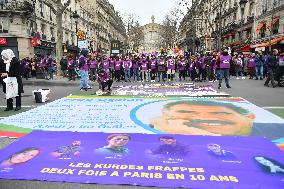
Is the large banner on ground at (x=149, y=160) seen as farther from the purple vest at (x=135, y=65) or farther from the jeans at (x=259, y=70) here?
the purple vest at (x=135, y=65)

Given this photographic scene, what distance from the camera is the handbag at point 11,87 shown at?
926 centimetres

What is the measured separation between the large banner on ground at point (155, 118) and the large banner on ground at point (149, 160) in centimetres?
73

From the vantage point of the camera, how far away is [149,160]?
439 centimetres

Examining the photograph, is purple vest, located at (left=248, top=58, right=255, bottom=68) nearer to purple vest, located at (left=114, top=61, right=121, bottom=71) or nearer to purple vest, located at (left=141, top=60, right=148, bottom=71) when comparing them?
purple vest, located at (left=141, top=60, right=148, bottom=71)

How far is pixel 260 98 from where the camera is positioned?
11.2 meters

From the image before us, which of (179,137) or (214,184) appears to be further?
(179,137)

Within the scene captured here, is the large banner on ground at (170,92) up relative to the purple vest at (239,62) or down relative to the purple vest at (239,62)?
down

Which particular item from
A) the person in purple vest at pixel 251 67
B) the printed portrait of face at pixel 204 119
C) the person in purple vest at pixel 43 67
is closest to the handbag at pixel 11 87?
the printed portrait of face at pixel 204 119

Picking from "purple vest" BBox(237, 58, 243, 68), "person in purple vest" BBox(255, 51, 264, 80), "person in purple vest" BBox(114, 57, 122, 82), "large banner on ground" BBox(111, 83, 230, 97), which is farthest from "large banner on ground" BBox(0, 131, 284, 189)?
"purple vest" BBox(237, 58, 243, 68)

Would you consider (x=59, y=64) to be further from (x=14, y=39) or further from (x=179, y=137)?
(x=179, y=137)

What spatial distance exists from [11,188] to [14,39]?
109ft

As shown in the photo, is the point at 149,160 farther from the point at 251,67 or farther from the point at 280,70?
A: the point at 251,67

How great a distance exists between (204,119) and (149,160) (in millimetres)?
3331

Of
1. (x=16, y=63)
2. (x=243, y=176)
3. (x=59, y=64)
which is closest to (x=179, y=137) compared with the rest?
(x=243, y=176)
